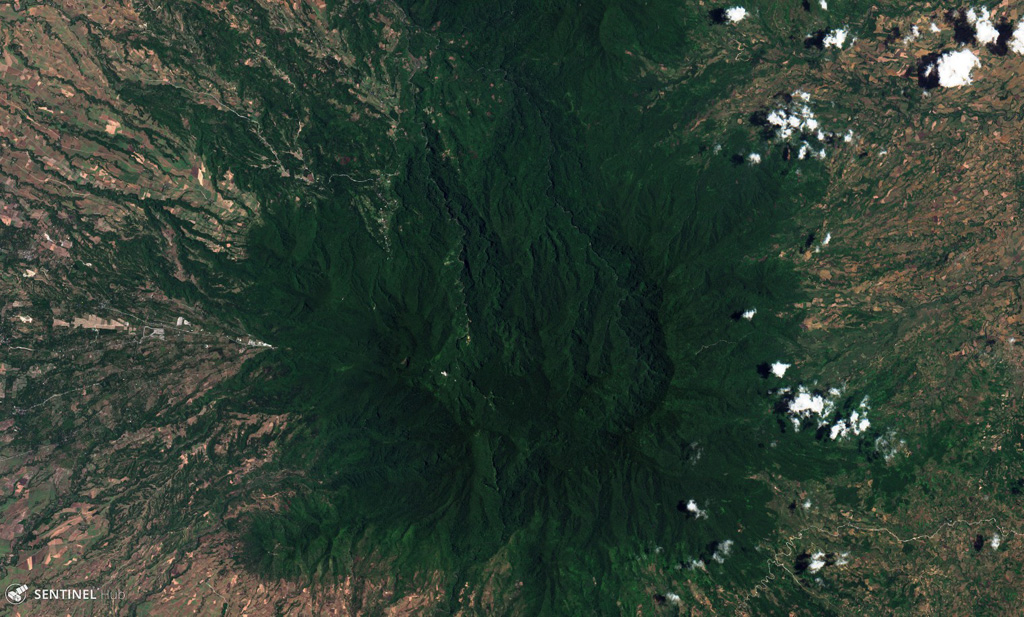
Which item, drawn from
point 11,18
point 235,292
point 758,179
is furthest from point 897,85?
point 11,18

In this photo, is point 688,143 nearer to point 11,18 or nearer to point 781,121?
point 781,121

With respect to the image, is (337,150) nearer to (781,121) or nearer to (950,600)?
(781,121)

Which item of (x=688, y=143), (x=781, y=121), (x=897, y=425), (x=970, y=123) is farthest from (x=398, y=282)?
(x=970, y=123)

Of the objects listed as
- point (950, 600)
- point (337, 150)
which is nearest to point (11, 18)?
point (337, 150)

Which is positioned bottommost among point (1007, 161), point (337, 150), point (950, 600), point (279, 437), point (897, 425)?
point (950, 600)

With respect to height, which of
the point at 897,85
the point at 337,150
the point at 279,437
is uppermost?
the point at 897,85

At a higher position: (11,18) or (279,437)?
(11,18)

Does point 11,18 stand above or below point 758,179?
above

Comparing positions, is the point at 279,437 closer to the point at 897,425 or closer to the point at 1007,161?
the point at 897,425
